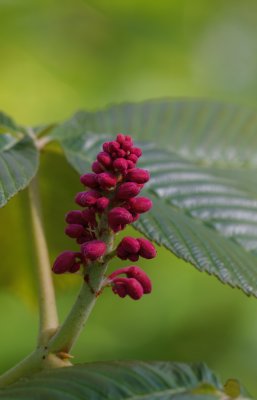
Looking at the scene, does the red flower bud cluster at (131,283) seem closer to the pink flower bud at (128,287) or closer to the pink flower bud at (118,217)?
the pink flower bud at (128,287)

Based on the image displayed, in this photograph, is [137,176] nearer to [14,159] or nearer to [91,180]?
[91,180]

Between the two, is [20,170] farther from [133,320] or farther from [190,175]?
[133,320]

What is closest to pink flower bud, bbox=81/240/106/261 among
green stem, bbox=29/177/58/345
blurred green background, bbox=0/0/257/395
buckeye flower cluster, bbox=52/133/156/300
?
buckeye flower cluster, bbox=52/133/156/300

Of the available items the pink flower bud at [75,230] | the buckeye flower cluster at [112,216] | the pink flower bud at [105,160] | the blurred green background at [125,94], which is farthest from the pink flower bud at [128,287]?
the blurred green background at [125,94]

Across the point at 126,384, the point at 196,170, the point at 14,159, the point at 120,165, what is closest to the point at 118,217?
the point at 120,165

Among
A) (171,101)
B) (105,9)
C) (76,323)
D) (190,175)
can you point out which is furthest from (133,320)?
(76,323)
